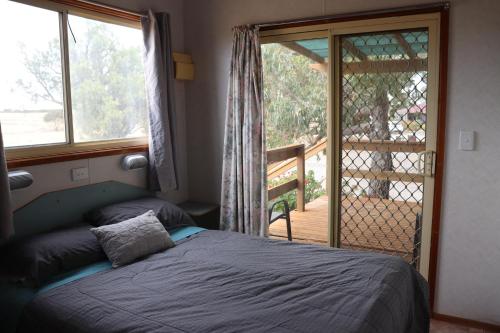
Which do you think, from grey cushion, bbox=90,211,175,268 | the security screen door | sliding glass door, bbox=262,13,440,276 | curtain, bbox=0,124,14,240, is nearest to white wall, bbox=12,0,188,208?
curtain, bbox=0,124,14,240

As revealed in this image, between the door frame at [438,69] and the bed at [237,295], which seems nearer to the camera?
the bed at [237,295]

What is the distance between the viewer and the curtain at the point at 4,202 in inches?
88.0

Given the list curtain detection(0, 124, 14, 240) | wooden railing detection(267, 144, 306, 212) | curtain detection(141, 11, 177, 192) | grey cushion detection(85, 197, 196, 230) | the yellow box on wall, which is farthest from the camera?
wooden railing detection(267, 144, 306, 212)

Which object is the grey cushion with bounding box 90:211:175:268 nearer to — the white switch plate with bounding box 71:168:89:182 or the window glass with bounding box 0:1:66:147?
the white switch plate with bounding box 71:168:89:182

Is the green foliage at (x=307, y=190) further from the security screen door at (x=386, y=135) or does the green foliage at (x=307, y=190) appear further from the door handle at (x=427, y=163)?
the door handle at (x=427, y=163)

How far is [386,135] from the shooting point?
3.08 metres

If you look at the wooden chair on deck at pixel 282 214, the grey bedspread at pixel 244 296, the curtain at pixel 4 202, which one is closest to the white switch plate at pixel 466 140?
the grey bedspread at pixel 244 296

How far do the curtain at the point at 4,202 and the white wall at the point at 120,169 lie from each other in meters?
0.25

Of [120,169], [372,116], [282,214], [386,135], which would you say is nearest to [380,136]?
[386,135]

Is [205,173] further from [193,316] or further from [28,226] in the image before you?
[193,316]

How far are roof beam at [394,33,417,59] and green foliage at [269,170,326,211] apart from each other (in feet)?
4.14

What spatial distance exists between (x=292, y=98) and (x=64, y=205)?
6.17 ft

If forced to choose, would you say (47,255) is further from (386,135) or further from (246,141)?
(386,135)

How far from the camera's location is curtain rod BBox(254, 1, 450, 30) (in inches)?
108
